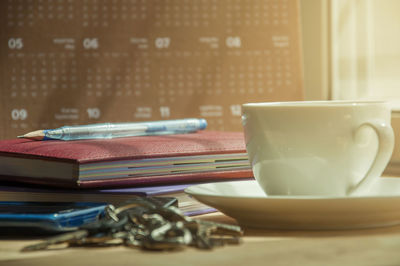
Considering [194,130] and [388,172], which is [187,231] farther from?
[388,172]

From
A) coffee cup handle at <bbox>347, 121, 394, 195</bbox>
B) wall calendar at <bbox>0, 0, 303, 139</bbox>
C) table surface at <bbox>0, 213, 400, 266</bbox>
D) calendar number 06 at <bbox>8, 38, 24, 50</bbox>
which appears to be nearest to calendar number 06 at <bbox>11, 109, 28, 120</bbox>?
wall calendar at <bbox>0, 0, 303, 139</bbox>

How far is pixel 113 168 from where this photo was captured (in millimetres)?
656

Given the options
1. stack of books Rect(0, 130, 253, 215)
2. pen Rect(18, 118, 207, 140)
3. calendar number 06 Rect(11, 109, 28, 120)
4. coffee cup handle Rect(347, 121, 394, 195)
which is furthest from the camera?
calendar number 06 Rect(11, 109, 28, 120)

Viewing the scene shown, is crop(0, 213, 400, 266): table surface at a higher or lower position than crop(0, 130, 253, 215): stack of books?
lower

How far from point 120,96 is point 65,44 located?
14 cm

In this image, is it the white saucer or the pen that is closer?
the white saucer

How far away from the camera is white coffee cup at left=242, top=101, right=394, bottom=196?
541 millimetres

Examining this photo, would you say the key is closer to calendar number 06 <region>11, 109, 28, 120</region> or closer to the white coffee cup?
the white coffee cup

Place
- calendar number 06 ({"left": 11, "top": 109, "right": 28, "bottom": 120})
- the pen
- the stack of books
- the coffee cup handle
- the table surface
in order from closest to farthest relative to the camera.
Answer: the table surface
the coffee cup handle
the stack of books
the pen
calendar number 06 ({"left": 11, "top": 109, "right": 28, "bottom": 120})

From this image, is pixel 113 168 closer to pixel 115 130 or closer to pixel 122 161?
pixel 122 161

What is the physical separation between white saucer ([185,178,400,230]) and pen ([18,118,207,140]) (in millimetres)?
269

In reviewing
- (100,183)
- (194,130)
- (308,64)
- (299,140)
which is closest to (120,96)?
(194,130)

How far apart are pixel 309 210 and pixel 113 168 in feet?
0.78

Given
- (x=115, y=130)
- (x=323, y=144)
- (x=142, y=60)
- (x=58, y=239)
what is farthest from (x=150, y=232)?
(x=142, y=60)
